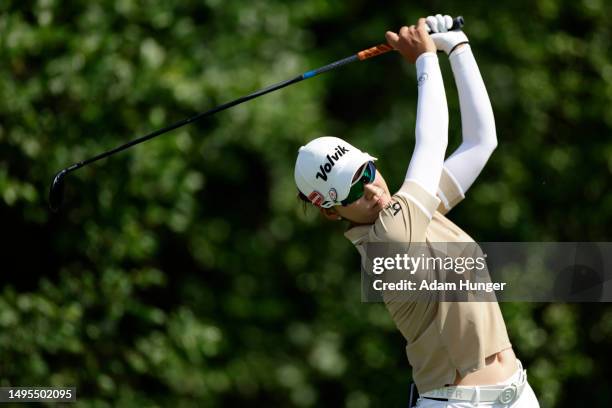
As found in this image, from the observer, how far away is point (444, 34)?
3994 mm

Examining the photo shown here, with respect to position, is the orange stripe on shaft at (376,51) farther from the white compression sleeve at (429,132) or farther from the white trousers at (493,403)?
the white trousers at (493,403)

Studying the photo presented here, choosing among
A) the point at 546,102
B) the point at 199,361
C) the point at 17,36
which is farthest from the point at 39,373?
the point at 546,102

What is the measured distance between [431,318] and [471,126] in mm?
676

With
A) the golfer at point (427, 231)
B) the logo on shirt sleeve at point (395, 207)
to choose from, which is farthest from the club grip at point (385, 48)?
the logo on shirt sleeve at point (395, 207)

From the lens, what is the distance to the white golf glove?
3967 millimetres

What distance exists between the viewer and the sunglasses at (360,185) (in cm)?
361

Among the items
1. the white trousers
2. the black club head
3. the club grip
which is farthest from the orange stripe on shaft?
the black club head

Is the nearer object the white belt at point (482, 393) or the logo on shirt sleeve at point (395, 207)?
the logo on shirt sleeve at point (395, 207)

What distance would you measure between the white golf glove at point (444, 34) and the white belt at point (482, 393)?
1.11m

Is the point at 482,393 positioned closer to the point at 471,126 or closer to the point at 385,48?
the point at 471,126

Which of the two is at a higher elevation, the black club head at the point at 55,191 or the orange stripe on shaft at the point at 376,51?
the orange stripe on shaft at the point at 376,51

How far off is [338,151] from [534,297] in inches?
173

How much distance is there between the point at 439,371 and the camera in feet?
12.0

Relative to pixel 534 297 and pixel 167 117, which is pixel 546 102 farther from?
pixel 167 117
